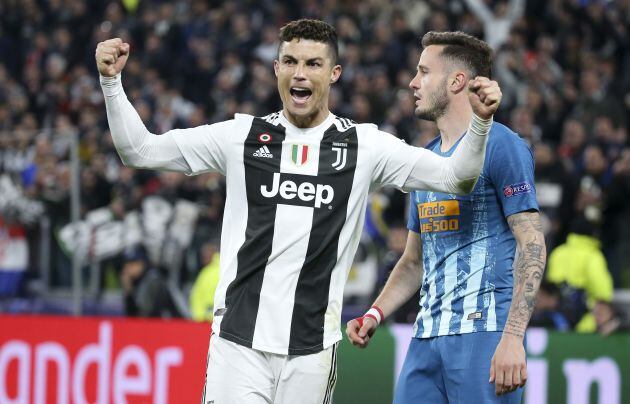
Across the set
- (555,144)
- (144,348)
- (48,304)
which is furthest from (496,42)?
(144,348)

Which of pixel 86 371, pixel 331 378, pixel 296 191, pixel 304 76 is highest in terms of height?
pixel 304 76

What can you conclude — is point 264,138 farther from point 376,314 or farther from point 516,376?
point 516,376

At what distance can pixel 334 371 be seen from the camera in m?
4.71

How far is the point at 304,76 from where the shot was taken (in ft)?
15.3

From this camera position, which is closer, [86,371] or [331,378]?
[331,378]

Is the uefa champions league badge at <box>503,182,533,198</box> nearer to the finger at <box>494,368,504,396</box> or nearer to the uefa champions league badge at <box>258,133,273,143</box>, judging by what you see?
the finger at <box>494,368,504,396</box>

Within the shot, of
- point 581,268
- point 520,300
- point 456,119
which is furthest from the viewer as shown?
point 581,268

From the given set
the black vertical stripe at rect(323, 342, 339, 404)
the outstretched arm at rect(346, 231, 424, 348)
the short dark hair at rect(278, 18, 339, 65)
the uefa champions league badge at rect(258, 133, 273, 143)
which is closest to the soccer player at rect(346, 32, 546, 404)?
the outstretched arm at rect(346, 231, 424, 348)

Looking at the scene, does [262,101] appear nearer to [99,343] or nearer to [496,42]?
[496,42]

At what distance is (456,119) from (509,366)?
119cm

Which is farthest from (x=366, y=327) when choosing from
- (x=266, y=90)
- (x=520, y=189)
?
(x=266, y=90)

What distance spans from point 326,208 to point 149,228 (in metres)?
7.86

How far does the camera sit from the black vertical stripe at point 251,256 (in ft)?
15.0

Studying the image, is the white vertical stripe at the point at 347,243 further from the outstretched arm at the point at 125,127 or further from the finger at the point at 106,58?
the finger at the point at 106,58
